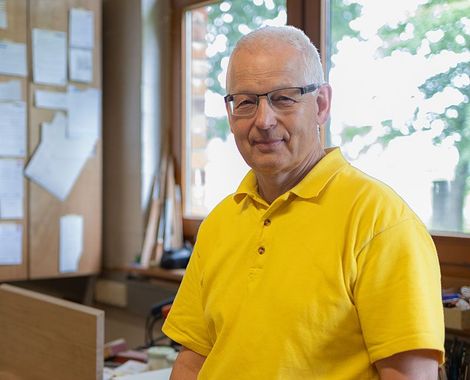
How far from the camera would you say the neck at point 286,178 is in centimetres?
117

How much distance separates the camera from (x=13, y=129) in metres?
2.59

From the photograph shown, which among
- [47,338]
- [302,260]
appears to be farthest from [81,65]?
[302,260]

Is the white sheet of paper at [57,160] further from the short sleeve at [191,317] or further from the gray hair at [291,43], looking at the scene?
the gray hair at [291,43]

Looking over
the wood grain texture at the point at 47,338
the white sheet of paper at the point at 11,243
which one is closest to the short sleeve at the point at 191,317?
the wood grain texture at the point at 47,338

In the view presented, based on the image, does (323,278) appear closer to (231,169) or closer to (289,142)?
(289,142)

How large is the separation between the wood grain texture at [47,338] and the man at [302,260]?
0.29 meters

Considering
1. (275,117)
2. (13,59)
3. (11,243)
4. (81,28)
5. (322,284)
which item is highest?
(81,28)

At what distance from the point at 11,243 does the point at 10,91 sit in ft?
2.01

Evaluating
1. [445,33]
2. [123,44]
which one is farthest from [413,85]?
[123,44]

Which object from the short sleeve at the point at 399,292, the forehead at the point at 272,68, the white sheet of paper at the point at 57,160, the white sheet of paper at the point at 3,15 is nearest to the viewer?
the short sleeve at the point at 399,292

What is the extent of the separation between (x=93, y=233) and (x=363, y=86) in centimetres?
142

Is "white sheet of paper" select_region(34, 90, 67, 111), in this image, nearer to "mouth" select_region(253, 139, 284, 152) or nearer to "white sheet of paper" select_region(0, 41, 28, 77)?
"white sheet of paper" select_region(0, 41, 28, 77)

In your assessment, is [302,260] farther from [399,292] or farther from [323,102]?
[323,102]

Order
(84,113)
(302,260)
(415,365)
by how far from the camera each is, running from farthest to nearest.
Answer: (84,113) → (302,260) → (415,365)
